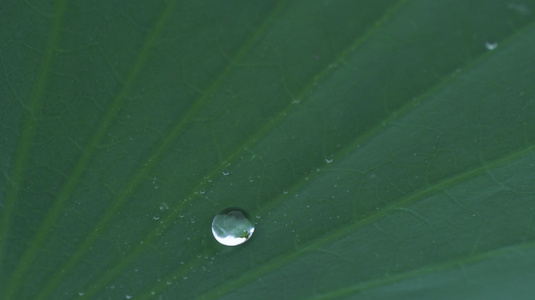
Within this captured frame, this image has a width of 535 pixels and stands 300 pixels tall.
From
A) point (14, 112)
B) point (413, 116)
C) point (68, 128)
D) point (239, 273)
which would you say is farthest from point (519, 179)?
point (14, 112)

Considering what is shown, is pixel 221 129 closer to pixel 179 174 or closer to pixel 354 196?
pixel 179 174

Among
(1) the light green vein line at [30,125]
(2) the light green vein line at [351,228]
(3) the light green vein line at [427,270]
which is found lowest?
(3) the light green vein line at [427,270]

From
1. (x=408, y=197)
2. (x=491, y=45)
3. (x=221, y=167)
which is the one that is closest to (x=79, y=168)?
(x=221, y=167)

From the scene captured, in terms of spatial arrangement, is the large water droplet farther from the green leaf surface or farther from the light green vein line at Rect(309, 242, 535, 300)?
the light green vein line at Rect(309, 242, 535, 300)

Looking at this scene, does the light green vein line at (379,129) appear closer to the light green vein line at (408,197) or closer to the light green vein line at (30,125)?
the light green vein line at (408,197)

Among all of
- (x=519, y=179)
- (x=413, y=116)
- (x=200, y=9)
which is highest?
(x=200, y=9)

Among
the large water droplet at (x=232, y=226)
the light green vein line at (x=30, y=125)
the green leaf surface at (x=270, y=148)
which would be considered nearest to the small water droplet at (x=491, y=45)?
the green leaf surface at (x=270, y=148)

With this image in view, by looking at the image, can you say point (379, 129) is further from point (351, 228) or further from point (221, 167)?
point (221, 167)
